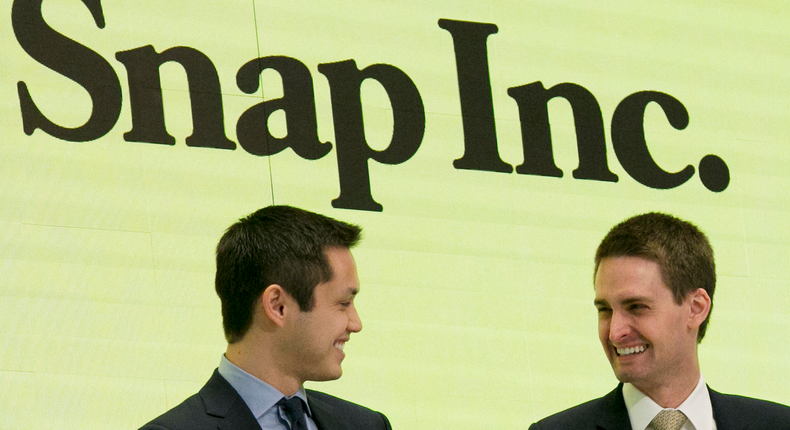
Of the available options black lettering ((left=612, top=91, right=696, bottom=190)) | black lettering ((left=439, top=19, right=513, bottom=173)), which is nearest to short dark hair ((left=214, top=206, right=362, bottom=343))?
black lettering ((left=439, top=19, right=513, bottom=173))

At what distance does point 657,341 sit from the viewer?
291cm

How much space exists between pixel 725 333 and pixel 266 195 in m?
1.83

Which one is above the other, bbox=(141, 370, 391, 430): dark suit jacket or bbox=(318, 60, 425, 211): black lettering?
bbox=(318, 60, 425, 211): black lettering

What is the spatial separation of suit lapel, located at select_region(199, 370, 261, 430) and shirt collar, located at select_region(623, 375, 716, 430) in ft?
3.00

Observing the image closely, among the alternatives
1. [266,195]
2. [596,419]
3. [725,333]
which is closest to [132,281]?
[266,195]

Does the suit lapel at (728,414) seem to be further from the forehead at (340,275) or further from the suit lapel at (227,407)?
the suit lapel at (227,407)

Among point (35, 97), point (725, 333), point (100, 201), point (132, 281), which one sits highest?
point (35, 97)

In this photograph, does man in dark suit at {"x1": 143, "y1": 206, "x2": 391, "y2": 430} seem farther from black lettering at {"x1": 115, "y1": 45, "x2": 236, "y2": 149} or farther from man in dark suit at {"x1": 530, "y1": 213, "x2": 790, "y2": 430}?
black lettering at {"x1": 115, "y1": 45, "x2": 236, "y2": 149}

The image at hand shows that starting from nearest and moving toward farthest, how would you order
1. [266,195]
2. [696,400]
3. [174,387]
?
[696,400] → [174,387] → [266,195]

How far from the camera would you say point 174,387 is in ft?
12.0

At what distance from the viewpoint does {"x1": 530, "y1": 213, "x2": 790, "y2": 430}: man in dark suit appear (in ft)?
9.57

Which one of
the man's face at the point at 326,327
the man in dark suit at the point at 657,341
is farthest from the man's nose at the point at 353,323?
the man in dark suit at the point at 657,341

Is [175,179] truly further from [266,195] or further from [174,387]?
[174,387]

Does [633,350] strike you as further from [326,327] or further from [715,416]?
[326,327]
